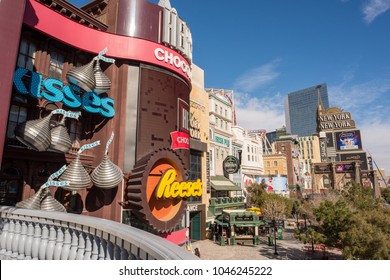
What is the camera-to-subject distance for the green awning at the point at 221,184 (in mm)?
36525

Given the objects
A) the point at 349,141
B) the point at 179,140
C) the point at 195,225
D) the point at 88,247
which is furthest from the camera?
the point at 349,141

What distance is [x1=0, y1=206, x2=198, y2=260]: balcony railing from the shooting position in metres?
4.13

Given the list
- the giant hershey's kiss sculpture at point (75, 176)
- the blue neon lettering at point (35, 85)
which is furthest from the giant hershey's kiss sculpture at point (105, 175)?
the blue neon lettering at point (35, 85)

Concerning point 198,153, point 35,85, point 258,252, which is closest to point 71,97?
point 35,85

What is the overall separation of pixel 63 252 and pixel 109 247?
63.7 inches

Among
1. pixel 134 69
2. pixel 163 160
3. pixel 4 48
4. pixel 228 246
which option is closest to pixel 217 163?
pixel 228 246

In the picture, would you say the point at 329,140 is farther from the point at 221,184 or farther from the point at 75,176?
the point at 75,176

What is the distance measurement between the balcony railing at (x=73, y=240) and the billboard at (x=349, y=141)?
564 feet

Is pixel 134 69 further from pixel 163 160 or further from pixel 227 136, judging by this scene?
pixel 227 136

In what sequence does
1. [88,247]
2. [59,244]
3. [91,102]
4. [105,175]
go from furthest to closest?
[91,102], [105,175], [59,244], [88,247]

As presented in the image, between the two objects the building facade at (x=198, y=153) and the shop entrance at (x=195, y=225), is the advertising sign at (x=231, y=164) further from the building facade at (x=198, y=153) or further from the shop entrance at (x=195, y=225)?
the shop entrance at (x=195, y=225)

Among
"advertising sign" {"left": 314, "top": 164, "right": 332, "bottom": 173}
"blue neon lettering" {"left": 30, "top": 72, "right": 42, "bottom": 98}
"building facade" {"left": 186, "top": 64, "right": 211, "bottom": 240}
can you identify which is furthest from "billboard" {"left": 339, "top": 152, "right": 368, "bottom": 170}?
"blue neon lettering" {"left": 30, "top": 72, "right": 42, "bottom": 98}

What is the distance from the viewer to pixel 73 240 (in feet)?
19.1

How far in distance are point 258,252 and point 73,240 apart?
23.6 m
